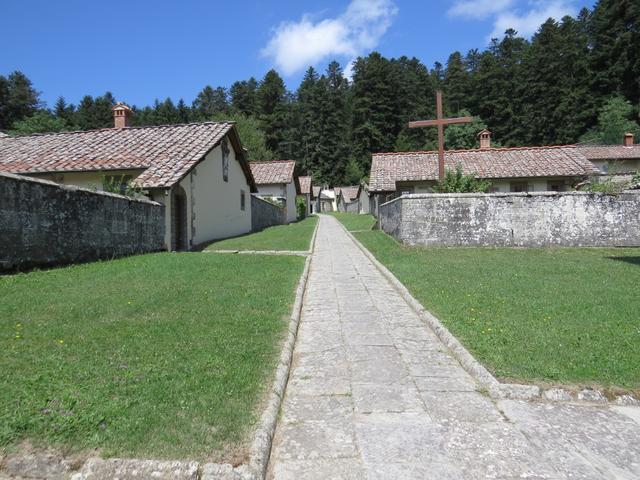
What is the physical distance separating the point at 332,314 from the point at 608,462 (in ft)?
14.3

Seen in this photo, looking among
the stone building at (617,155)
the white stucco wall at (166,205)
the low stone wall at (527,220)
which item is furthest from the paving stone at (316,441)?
the stone building at (617,155)

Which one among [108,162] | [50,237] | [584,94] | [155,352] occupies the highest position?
[584,94]

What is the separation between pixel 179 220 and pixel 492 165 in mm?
21176

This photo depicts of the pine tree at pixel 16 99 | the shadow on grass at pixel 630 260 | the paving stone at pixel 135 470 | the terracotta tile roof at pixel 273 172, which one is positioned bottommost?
the paving stone at pixel 135 470

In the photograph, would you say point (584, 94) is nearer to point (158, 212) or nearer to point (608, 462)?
point (158, 212)

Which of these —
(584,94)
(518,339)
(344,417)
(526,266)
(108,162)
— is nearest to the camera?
(344,417)

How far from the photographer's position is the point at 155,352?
447 cm

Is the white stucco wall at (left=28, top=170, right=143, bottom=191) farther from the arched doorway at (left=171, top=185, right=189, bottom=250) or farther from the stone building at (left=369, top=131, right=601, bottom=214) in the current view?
the stone building at (left=369, top=131, right=601, bottom=214)

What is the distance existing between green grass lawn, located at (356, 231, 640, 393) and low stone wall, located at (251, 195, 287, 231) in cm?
1602

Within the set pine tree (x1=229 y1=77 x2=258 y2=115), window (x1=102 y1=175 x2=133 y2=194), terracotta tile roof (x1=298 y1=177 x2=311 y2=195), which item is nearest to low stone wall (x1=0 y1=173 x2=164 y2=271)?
window (x1=102 y1=175 x2=133 y2=194)

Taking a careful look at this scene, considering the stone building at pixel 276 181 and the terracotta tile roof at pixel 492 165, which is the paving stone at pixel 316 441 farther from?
the stone building at pixel 276 181

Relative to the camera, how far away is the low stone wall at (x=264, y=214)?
26938mm

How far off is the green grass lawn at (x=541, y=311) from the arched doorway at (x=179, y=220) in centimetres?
779

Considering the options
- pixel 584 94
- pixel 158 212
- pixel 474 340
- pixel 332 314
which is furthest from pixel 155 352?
pixel 584 94
